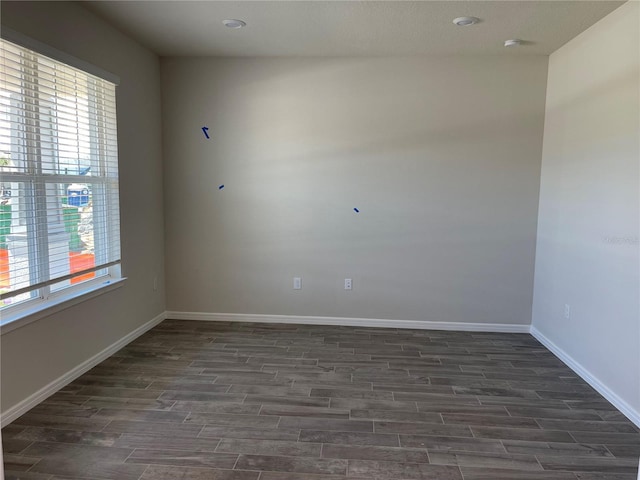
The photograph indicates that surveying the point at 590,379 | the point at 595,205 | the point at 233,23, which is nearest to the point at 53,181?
the point at 233,23

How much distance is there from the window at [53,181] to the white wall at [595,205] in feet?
11.6

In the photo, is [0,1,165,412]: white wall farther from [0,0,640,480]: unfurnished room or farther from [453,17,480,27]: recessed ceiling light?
[453,17,480,27]: recessed ceiling light

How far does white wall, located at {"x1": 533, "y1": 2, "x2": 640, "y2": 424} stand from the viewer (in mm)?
2703

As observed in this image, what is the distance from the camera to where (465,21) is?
3.08m

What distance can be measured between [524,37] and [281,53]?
199 cm

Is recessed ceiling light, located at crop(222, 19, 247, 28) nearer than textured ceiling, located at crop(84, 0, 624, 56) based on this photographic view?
No

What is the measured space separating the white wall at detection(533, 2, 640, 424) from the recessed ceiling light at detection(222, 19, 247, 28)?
2.52 metres

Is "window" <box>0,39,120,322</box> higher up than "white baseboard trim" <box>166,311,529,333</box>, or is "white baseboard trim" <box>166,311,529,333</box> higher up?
"window" <box>0,39,120,322</box>

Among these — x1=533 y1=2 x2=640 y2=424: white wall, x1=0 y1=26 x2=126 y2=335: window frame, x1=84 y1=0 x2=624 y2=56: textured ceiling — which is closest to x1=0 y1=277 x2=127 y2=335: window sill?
x1=0 y1=26 x2=126 y2=335: window frame

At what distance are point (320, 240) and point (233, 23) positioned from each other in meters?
1.99

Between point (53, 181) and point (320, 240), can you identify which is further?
point (320, 240)

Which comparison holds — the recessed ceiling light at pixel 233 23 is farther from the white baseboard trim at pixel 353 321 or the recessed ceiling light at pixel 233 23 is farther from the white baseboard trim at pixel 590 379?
the white baseboard trim at pixel 590 379

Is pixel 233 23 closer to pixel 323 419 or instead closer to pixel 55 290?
pixel 55 290

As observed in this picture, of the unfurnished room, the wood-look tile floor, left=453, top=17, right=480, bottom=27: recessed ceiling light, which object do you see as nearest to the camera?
the wood-look tile floor
